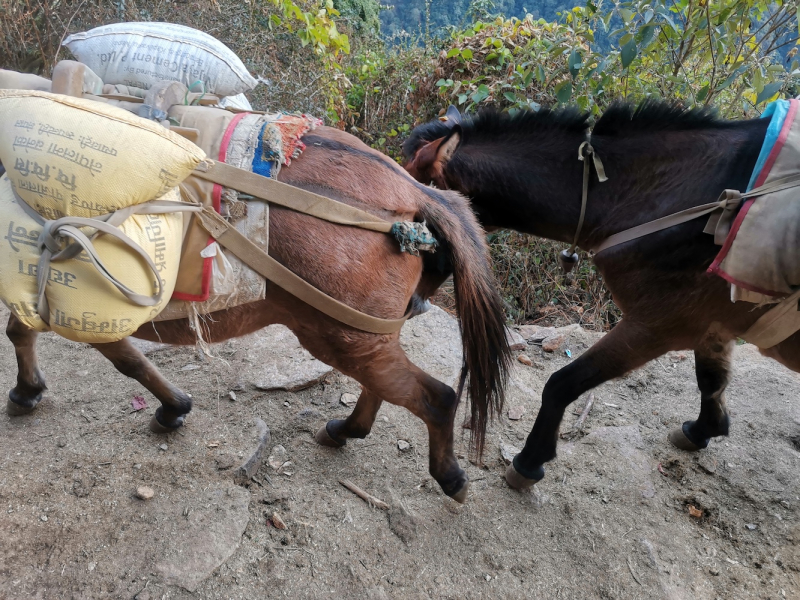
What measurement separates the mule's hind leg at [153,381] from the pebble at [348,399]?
2.77 feet

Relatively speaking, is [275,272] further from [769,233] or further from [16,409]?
[16,409]

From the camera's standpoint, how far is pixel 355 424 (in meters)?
2.58

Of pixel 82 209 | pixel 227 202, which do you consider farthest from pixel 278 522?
pixel 82 209

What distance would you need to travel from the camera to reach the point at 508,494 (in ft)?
8.19

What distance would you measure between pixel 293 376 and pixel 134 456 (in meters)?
0.94

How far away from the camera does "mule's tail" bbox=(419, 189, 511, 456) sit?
1.91 meters

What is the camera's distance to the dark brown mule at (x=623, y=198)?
6.75ft

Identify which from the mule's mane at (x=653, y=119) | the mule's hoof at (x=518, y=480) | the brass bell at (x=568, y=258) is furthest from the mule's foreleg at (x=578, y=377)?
the mule's mane at (x=653, y=119)

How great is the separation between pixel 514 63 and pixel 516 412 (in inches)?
155

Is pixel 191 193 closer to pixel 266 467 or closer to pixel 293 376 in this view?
pixel 266 467

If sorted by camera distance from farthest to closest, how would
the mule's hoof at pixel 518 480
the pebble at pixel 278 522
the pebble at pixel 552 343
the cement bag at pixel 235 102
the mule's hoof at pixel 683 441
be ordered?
the pebble at pixel 552 343 < the mule's hoof at pixel 683 441 < the mule's hoof at pixel 518 480 < the cement bag at pixel 235 102 < the pebble at pixel 278 522

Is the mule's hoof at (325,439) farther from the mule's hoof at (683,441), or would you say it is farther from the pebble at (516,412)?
the mule's hoof at (683,441)

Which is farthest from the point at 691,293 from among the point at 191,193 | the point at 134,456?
the point at 134,456

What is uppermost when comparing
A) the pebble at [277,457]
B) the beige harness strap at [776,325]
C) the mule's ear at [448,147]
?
the mule's ear at [448,147]
